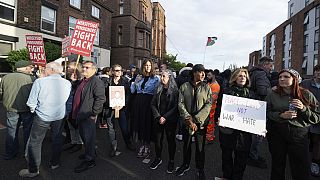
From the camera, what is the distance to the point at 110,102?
4.45 meters

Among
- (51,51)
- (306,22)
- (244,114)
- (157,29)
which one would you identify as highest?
(157,29)

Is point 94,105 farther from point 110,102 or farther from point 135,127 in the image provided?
point 135,127

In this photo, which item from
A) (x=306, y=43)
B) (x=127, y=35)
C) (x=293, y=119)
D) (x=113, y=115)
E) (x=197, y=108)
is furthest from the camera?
(x=306, y=43)

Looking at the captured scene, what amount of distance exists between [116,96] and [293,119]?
328cm

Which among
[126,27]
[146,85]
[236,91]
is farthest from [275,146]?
[126,27]

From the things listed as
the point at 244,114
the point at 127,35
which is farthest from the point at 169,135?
the point at 127,35

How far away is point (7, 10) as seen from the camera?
12.5 metres

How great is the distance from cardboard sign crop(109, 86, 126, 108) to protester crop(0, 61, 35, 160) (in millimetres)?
1656

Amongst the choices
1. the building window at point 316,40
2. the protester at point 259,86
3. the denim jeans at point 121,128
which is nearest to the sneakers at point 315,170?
the protester at point 259,86

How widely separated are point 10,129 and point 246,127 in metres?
4.47

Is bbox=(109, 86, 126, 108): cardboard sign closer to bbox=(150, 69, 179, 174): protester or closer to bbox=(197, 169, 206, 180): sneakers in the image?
bbox=(150, 69, 179, 174): protester

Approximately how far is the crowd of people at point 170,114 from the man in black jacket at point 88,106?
0.02 meters

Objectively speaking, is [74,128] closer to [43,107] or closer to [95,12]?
[43,107]

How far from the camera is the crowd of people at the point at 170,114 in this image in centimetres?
283
